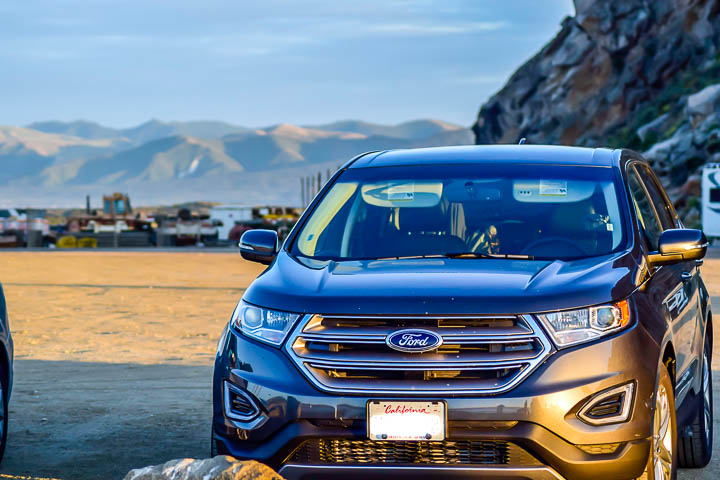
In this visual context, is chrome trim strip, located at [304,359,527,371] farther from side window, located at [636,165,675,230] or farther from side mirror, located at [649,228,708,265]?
side window, located at [636,165,675,230]

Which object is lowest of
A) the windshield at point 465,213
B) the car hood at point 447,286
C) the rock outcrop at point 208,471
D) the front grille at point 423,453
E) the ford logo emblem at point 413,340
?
the front grille at point 423,453

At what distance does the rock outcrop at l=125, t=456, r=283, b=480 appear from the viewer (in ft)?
12.8

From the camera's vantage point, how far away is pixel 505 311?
14.9ft

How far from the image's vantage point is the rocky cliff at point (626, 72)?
64.8m

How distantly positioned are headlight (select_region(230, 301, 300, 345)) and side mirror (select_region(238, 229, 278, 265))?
3.20 feet

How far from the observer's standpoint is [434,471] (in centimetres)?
448

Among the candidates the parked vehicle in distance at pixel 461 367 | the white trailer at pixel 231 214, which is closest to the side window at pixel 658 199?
the parked vehicle in distance at pixel 461 367

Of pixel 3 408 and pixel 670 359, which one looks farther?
pixel 3 408

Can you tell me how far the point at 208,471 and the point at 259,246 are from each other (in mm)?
2232

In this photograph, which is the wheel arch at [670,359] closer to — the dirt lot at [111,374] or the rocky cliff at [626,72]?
the dirt lot at [111,374]

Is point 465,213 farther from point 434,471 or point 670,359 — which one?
point 434,471

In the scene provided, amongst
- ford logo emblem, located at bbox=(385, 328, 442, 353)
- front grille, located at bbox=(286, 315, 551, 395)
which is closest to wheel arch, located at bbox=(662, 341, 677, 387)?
front grille, located at bbox=(286, 315, 551, 395)

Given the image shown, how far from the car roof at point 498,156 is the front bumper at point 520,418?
67.1 inches

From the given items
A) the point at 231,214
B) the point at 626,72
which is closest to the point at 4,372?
the point at 626,72
